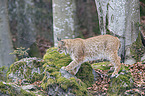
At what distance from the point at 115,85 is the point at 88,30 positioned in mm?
11758

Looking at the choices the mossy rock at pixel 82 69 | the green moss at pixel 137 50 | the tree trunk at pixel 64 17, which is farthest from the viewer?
the tree trunk at pixel 64 17

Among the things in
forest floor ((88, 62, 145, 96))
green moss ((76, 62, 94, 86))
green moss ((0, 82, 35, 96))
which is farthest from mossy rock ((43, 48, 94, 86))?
green moss ((0, 82, 35, 96))

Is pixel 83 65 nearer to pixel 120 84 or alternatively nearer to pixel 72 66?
pixel 72 66

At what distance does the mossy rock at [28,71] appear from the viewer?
6801 mm

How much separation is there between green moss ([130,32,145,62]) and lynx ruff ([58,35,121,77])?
192 cm

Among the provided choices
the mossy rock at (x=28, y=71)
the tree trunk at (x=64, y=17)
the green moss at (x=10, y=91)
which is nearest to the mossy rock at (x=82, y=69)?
the mossy rock at (x=28, y=71)

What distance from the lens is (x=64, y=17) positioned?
877 centimetres

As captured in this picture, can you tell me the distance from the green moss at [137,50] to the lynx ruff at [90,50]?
1.92m

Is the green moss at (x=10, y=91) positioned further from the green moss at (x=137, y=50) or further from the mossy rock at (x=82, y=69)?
the green moss at (x=137, y=50)

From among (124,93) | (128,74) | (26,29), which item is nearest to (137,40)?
(128,74)

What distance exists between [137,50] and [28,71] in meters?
4.14

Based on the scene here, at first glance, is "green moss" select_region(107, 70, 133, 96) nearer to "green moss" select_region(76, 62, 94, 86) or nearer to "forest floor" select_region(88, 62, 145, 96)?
"forest floor" select_region(88, 62, 145, 96)

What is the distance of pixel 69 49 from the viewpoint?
6.08 metres

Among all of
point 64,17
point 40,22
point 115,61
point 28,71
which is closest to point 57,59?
point 28,71
